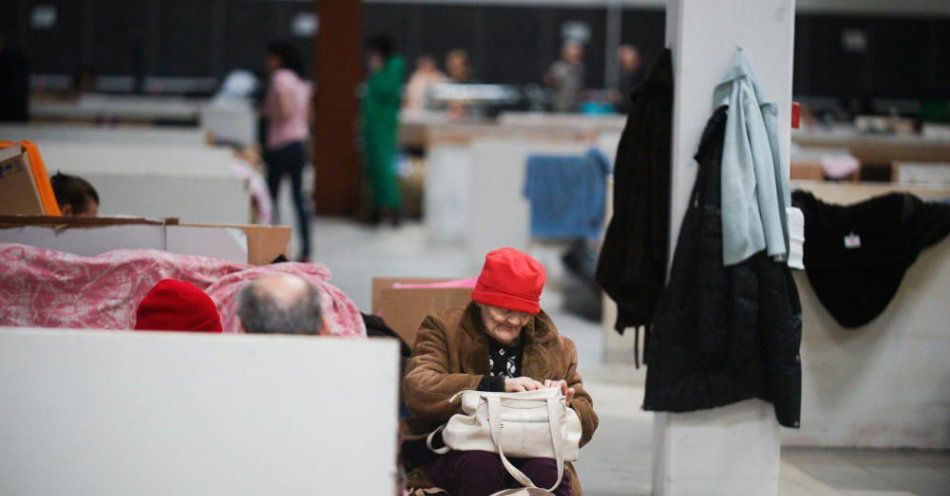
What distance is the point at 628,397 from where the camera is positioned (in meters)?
6.61

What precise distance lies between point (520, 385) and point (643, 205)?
1.09m

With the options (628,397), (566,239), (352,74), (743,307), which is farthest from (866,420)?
(352,74)

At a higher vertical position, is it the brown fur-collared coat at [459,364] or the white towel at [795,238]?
the white towel at [795,238]

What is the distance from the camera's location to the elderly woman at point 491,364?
3.88 meters

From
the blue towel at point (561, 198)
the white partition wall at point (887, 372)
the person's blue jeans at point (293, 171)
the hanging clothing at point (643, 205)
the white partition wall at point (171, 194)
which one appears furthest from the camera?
the person's blue jeans at point (293, 171)

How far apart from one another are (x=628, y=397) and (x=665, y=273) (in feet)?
6.64

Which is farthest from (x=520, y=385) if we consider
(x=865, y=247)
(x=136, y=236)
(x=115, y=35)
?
(x=115, y=35)

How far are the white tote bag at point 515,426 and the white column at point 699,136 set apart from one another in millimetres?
878

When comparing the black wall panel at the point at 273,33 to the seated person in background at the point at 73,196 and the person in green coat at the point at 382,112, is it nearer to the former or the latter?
the person in green coat at the point at 382,112

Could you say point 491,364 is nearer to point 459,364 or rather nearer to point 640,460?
point 459,364

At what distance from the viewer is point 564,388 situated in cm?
397

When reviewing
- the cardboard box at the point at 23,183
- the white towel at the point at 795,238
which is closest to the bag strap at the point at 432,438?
the white towel at the point at 795,238

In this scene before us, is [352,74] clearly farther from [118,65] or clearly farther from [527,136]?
[118,65]

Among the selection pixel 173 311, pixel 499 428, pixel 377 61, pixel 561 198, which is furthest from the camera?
pixel 377 61
